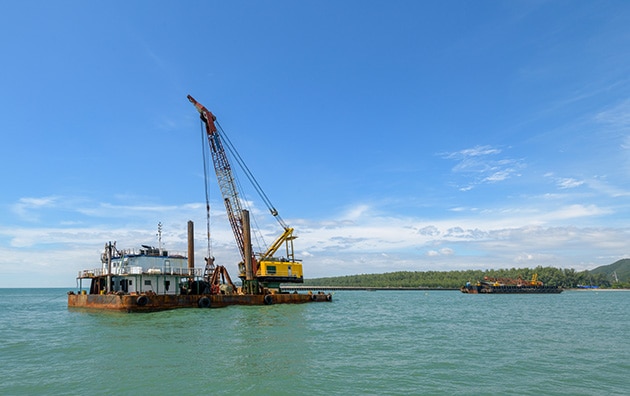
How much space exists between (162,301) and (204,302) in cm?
560

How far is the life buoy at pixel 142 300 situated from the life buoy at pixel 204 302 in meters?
7.26

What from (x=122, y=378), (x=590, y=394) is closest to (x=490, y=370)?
(x=590, y=394)

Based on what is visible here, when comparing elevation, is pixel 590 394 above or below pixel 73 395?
below

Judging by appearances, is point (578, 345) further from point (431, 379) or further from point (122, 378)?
point (122, 378)

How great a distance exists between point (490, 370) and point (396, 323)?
2058cm

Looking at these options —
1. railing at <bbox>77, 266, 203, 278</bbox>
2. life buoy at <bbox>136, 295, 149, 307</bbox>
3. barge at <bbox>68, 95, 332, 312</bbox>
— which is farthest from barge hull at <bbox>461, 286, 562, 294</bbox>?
life buoy at <bbox>136, 295, 149, 307</bbox>

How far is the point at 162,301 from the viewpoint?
47.3m

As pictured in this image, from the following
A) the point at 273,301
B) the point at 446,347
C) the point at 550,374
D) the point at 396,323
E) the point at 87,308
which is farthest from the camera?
the point at 273,301

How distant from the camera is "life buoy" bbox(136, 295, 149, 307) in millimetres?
44688

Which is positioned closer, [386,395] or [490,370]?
[386,395]

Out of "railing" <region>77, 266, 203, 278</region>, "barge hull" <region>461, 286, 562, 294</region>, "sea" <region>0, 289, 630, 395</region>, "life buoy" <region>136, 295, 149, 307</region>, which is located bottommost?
"barge hull" <region>461, 286, 562, 294</region>

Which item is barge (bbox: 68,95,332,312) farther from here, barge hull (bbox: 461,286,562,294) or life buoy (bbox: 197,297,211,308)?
barge hull (bbox: 461,286,562,294)

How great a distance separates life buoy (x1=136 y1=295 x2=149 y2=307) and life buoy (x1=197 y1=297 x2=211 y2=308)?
7.26 metres

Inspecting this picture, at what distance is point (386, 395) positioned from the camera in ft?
50.7
